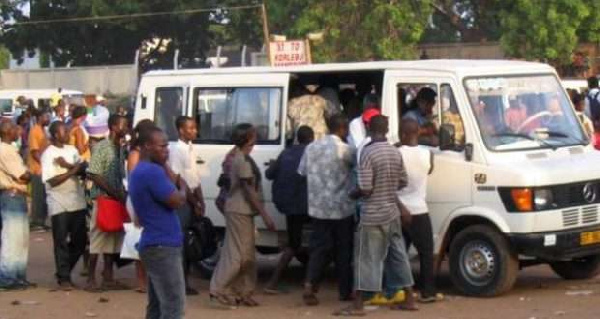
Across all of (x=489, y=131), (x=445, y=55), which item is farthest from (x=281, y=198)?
(x=445, y=55)

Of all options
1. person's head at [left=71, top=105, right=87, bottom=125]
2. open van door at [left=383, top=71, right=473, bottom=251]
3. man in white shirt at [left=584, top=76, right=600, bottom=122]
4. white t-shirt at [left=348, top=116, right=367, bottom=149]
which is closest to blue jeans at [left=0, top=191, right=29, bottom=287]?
person's head at [left=71, top=105, right=87, bottom=125]

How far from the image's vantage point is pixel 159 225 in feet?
27.8

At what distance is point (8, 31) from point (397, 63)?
46.3 m

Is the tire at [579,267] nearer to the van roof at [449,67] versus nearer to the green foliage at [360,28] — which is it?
the van roof at [449,67]

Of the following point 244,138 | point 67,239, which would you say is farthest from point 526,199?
point 67,239

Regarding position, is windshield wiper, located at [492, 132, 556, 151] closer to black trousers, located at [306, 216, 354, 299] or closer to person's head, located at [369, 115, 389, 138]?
person's head, located at [369, 115, 389, 138]

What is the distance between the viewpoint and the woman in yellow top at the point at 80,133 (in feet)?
45.9

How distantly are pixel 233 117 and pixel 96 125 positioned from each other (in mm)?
2423

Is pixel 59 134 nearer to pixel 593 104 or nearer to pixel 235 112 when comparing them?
pixel 235 112

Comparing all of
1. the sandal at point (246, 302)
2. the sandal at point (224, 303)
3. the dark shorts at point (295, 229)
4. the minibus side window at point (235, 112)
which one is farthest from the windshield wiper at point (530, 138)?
the sandal at point (224, 303)

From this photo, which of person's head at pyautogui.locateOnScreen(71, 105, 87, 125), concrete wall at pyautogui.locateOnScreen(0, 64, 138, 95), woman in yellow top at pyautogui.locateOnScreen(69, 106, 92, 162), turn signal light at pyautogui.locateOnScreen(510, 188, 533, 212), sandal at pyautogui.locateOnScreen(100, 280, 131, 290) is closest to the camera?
turn signal light at pyautogui.locateOnScreen(510, 188, 533, 212)

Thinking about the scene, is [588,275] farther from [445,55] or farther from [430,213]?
[445,55]

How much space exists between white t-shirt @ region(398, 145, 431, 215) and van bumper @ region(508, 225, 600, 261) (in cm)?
86

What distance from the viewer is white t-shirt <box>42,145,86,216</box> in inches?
500
